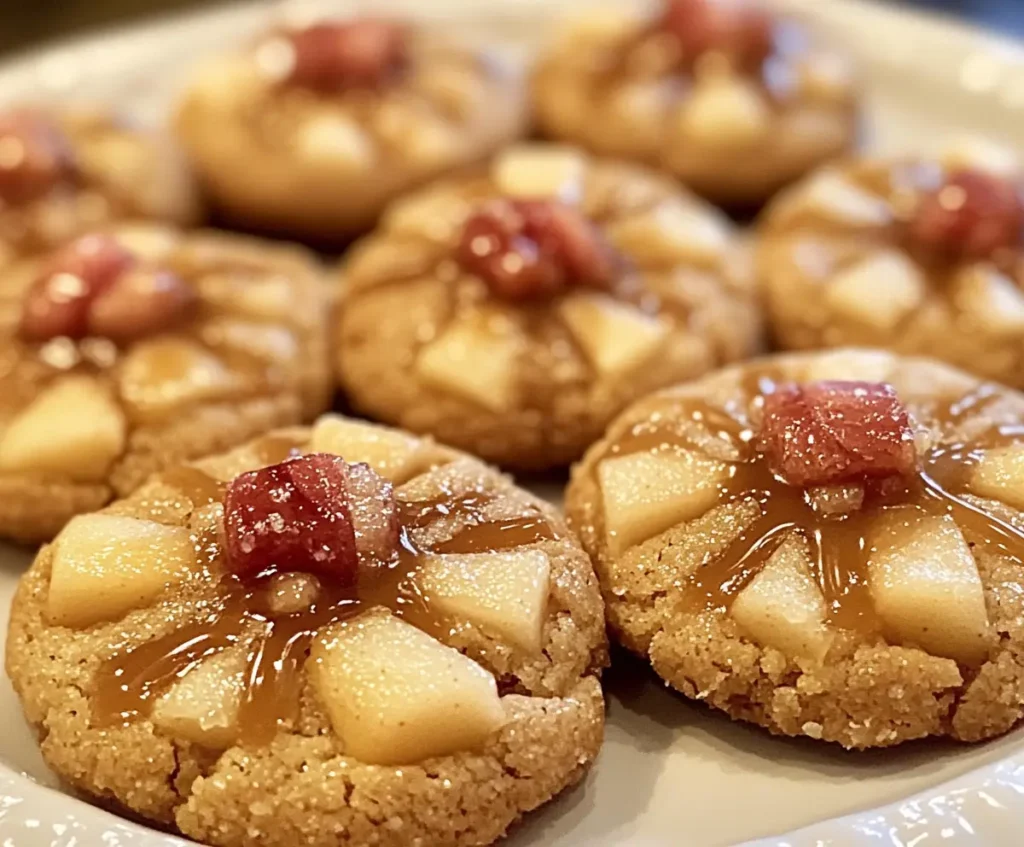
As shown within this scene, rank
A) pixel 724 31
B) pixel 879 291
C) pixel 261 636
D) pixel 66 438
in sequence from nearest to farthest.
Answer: pixel 261 636
pixel 66 438
pixel 879 291
pixel 724 31

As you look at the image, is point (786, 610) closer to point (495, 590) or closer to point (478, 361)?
point (495, 590)

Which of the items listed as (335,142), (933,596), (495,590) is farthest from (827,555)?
(335,142)

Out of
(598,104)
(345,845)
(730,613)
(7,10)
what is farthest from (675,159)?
(7,10)

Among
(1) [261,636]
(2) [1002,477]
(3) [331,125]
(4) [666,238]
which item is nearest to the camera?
(1) [261,636]

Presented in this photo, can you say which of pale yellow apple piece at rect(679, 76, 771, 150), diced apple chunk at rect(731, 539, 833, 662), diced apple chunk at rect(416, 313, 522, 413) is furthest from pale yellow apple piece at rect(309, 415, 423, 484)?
pale yellow apple piece at rect(679, 76, 771, 150)

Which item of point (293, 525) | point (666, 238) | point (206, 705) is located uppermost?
point (666, 238)

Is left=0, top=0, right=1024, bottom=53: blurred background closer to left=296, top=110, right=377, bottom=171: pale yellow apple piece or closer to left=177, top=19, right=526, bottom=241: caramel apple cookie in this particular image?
left=177, top=19, right=526, bottom=241: caramel apple cookie

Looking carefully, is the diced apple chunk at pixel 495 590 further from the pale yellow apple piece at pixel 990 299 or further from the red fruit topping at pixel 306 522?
the pale yellow apple piece at pixel 990 299
